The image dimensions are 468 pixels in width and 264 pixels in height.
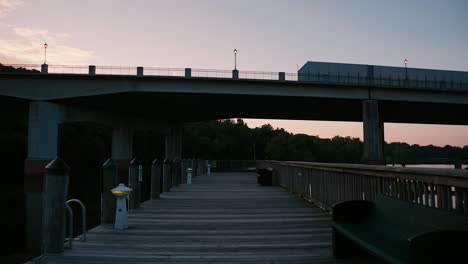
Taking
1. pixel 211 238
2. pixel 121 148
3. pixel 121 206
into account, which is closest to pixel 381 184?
pixel 211 238

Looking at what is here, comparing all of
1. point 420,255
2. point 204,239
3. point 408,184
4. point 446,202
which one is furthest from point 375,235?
point 204,239

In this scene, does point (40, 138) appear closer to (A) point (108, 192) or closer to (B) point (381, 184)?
(A) point (108, 192)

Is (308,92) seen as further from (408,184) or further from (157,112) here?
(408,184)

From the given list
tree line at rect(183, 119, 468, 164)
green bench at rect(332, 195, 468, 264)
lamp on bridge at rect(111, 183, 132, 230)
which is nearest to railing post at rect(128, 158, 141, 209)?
lamp on bridge at rect(111, 183, 132, 230)

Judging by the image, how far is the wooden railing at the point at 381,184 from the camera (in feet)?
13.7

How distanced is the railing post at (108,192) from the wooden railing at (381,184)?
5217mm

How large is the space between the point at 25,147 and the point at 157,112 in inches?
767

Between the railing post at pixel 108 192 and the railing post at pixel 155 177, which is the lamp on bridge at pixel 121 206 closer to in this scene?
the railing post at pixel 108 192

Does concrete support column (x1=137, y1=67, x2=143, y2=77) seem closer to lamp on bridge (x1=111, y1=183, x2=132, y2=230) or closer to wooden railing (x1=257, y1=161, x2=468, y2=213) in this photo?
wooden railing (x1=257, y1=161, x2=468, y2=213)

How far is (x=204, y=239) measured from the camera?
23.3 feet

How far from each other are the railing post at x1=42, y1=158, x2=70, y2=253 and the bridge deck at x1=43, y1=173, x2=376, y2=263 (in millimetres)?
213

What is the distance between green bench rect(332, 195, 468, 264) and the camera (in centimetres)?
298

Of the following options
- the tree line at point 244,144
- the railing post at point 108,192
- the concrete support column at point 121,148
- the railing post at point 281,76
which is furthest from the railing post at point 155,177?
the tree line at point 244,144

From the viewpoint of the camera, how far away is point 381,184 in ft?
21.8
